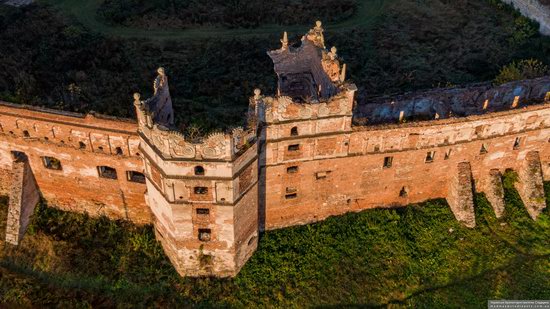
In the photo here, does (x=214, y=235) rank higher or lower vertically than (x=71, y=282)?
higher

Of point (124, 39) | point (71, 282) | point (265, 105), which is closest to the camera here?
point (265, 105)

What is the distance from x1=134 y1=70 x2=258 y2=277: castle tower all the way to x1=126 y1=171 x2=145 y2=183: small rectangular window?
141cm

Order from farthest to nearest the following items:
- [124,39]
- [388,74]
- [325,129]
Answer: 1. [124,39]
2. [388,74]
3. [325,129]

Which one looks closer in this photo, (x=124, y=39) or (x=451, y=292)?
(x=451, y=292)

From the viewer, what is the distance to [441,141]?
99.5 feet

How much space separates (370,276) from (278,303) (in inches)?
213

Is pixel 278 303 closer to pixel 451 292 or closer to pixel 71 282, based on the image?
pixel 451 292

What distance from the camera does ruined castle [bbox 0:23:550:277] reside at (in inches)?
1030

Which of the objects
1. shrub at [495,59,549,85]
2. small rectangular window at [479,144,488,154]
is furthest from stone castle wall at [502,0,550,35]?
small rectangular window at [479,144,488,154]

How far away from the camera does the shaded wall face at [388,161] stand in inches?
1139

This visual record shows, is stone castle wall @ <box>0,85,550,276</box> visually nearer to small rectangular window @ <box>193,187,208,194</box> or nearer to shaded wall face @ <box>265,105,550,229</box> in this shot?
shaded wall face @ <box>265,105,550,229</box>

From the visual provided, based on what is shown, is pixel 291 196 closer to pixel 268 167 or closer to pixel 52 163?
pixel 268 167

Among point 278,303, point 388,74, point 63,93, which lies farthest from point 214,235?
point 388,74

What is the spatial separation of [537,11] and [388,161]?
3486 cm
